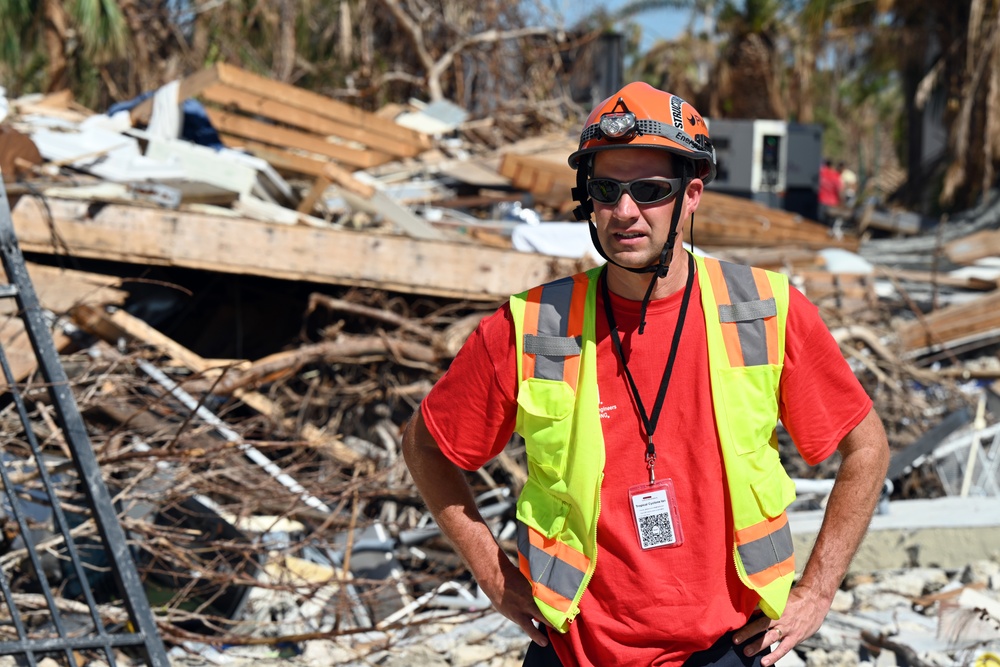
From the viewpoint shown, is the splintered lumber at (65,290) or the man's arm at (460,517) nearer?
the man's arm at (460,517)

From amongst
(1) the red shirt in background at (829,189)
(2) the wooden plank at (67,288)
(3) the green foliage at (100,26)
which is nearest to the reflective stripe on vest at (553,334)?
(2) the wooden plank at (67,288)

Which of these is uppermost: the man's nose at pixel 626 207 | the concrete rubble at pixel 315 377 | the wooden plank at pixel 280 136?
the wooden plank at pixel 280 136

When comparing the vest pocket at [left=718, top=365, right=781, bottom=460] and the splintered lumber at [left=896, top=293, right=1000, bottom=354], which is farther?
the splintered lumber at [left=896, top=293, right=1000, bottom=354]

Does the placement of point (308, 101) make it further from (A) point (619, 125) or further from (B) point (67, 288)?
(A) point (619, 125)

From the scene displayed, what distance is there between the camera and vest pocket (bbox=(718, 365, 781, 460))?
82.0 inches

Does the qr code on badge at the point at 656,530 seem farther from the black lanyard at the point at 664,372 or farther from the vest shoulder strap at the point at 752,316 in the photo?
the vest shoulder strap at the point at 752,316

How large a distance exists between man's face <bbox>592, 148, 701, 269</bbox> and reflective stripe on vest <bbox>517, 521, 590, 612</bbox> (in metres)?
0.61

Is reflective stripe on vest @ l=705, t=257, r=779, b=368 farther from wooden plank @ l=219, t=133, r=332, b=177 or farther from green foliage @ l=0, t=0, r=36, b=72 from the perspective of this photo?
green foliage @ l=0, t=0, r=36, b=72

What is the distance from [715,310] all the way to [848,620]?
2878 millimetres

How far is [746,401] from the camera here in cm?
209

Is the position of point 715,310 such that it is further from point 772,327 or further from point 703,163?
point 703,163

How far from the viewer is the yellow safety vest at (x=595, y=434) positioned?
209cm

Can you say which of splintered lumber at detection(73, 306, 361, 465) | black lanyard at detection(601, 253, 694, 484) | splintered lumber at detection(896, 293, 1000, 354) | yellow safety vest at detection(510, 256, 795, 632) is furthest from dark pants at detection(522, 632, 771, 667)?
splintered lumber at detection(896, 293, 1000, 354)

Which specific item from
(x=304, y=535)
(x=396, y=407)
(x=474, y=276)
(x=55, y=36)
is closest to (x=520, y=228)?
(x=474, y=276)
